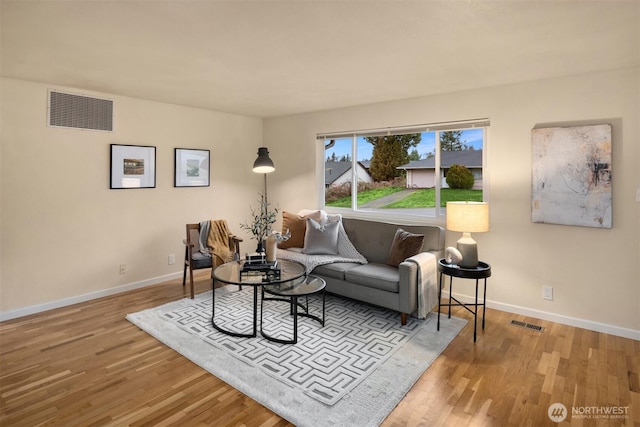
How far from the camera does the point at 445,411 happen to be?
2168 millimetres

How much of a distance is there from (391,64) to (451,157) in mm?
1579

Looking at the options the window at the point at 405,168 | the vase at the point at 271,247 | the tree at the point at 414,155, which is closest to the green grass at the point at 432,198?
the window at the point at 405,168

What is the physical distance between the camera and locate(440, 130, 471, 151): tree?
404 centimetres

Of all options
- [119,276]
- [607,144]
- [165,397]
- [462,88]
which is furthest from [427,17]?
[119,276]

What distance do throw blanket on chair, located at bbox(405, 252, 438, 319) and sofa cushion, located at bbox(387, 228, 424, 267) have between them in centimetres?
10

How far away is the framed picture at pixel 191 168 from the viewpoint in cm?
481

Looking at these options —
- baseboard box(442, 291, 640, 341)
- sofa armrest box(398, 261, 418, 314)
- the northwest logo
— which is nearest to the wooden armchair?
sofa armrest box(398, 261, 418, 314)

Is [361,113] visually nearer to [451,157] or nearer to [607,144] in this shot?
[451,157]

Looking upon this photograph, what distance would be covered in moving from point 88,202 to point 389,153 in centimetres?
356

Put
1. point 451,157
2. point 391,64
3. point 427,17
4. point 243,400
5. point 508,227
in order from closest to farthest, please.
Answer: point 427,17
point 243,400
point 391,64
point 508,227
point 451,157

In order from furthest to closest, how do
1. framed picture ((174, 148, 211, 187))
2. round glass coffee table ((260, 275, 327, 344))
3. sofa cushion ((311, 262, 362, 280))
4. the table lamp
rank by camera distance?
1. framed picture ((174, 148, 211, 187))
2. sofa cushion ((311, 262, 362, 280))
3. the table lamp
4. round glass coffee table ((260, 275, 327, 344))

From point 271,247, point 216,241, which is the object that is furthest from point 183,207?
point 271,247

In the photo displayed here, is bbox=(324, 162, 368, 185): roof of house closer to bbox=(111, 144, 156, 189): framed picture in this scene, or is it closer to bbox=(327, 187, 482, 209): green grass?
bbox=(327, 187, 482, 209): green grass

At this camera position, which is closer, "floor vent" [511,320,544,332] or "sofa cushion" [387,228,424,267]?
"floor vent" [511,320,544,332]
